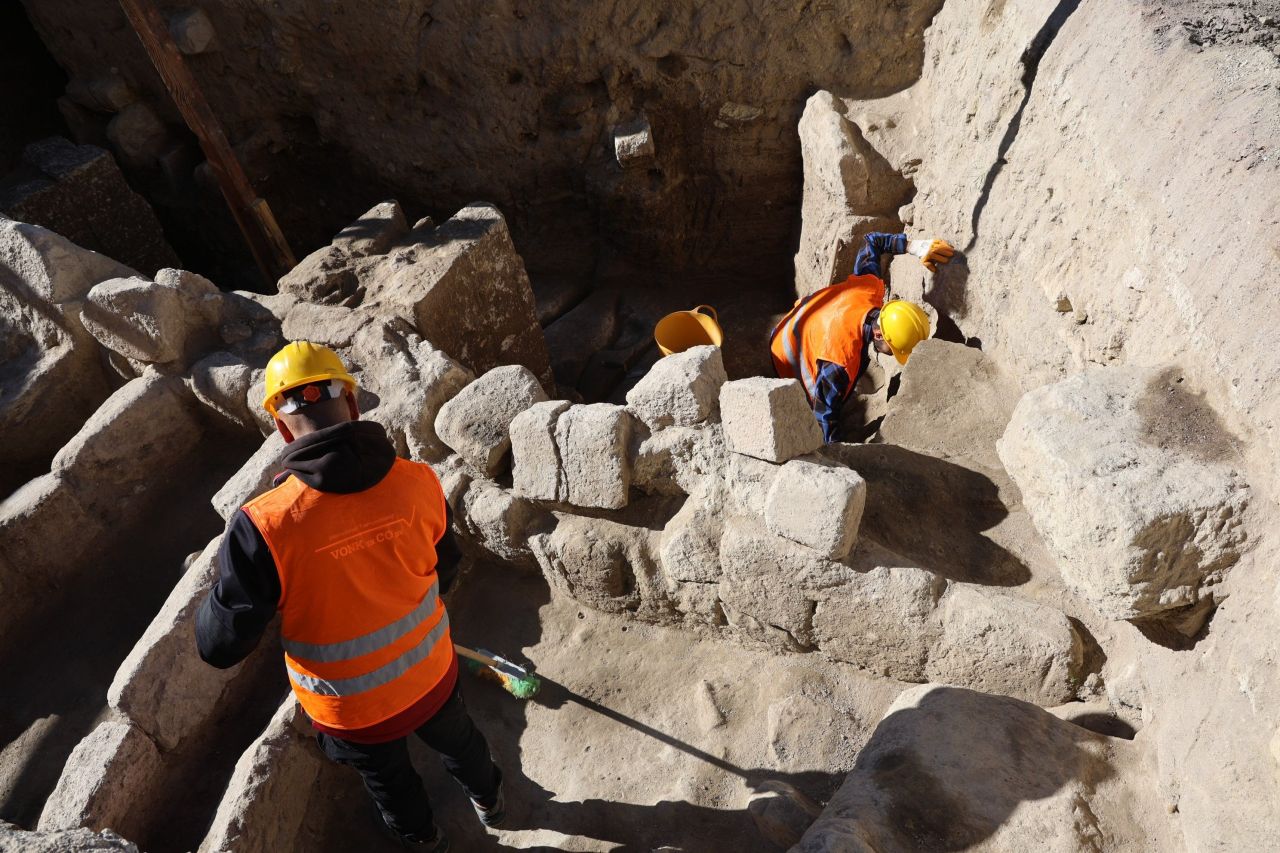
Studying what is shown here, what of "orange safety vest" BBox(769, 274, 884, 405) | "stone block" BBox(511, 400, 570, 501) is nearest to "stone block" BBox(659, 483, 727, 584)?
"stone block" BBox(511, 400, 570, 501)

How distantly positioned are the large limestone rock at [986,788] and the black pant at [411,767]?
1113 millimetres

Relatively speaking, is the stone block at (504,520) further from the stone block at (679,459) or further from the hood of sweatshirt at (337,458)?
the hood of sweatshirt at (337,458)

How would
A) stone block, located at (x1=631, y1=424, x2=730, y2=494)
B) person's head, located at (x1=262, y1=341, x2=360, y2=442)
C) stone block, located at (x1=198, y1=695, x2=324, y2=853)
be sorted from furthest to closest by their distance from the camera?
stone block, located at (x1=631, y1=424, x2=730, y2=494)
stone block, located at (x1=198, y1=695, x2=324, y2=853)
person's head, located at (x1=262, y1=341, x2=360, y2=442)

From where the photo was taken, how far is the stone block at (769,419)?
9.12 feet

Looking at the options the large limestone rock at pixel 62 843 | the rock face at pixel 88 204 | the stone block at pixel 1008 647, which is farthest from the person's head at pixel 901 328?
the rock face at pixel 88 204

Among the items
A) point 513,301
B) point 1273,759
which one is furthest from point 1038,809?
point 513,301

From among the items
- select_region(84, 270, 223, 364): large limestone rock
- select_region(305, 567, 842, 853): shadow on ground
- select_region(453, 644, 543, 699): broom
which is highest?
select_region(84, 270, 223, 364): large limestone rock

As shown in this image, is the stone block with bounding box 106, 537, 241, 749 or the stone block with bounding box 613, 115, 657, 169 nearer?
the stone block with bounding box 106, 537, 241, 749

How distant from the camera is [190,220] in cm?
706

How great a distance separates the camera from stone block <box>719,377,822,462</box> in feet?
9.12

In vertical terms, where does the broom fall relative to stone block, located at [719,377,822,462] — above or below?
below

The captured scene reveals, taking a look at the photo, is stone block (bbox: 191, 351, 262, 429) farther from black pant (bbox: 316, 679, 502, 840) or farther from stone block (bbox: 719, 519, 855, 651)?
stone block (bbox: 719, 519, 855, 651)

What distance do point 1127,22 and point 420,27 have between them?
4.33 m

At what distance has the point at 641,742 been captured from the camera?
9.75ft
